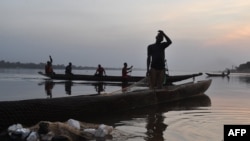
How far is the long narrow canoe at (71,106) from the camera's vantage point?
7047 mm

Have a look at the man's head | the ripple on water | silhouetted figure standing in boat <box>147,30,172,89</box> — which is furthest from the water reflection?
the man's head

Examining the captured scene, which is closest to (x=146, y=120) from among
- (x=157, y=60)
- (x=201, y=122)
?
(x=201, y=122)

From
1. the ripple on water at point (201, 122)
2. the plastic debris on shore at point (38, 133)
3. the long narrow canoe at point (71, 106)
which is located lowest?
the ripple on water at point (201, 122)

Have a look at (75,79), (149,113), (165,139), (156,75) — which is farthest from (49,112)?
(75,79)

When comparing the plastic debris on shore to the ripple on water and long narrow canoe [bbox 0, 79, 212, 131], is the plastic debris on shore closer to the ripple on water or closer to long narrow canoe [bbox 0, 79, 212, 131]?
long narrow canoe [bbox 0, 79, 212, 131]

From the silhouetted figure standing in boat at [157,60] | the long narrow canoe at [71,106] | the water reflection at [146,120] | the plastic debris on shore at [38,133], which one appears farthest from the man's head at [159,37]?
the plastic debris on shore at [38,133]

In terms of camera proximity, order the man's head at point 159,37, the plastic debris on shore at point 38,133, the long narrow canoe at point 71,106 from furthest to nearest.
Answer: the man's head at point 159,37, the long narrow canoe at point 71,106, the plastic debris on shore at point 38,133

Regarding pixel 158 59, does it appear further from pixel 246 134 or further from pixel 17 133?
pixel 246 134

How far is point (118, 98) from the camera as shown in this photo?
969 cm

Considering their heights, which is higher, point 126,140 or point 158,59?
point 158,59

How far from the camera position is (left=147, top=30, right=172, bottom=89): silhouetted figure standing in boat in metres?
11.4

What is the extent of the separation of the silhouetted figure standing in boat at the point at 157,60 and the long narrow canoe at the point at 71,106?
41 cm

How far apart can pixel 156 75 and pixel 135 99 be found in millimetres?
1781

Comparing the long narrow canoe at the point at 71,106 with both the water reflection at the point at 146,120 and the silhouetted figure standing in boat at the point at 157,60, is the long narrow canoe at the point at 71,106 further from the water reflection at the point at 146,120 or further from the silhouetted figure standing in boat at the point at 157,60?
the silhouetted figure standing in boat at the point at 157,60
